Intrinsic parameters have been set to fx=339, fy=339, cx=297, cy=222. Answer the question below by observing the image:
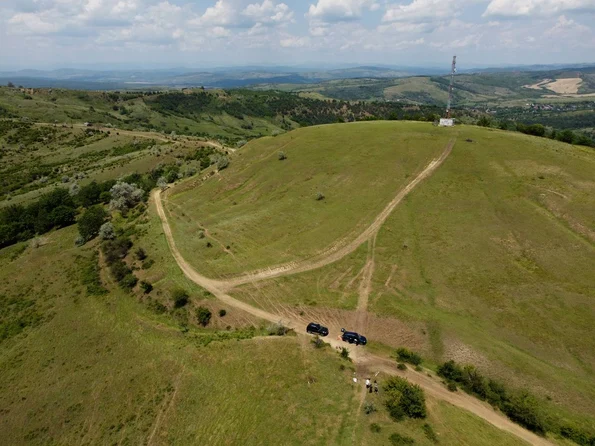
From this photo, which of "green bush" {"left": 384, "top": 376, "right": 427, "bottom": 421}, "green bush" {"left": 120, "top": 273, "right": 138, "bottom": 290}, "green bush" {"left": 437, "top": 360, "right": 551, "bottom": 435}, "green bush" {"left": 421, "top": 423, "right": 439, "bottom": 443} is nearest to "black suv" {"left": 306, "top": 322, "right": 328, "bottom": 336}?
"green bush" {"left": 384, "top": 376, "right": 427, "bottom": 421}

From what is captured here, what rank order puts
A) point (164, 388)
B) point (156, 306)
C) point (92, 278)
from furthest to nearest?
1. point (92, 278)
2. point (156, 306)
3. point (164, 388)

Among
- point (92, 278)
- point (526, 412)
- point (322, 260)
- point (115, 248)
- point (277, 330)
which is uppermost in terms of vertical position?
point (322, 260)

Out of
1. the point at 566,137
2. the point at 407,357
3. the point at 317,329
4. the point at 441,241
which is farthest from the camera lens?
the point at 566,137

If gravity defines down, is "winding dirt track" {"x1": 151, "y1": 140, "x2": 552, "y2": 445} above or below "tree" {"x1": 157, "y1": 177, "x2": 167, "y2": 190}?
below

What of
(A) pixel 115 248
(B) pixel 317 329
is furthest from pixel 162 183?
(B) pixel 317 329

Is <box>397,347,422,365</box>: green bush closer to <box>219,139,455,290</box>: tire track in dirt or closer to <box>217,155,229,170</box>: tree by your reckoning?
<box>219,139,455,290</box>: tire track in dirt

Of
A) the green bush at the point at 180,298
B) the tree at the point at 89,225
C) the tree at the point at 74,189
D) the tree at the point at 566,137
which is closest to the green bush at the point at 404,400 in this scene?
the green bush at the point at 180,298

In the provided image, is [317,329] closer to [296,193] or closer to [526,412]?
[526,412]
